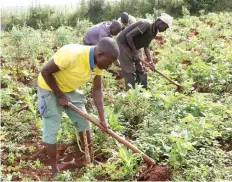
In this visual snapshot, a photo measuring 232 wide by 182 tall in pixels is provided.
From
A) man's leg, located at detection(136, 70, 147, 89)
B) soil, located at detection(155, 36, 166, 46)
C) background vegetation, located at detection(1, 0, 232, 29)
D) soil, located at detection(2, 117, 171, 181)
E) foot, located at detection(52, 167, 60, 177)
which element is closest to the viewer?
soil, located at detection(2, 117, 171, 181)

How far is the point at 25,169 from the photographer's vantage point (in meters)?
4.25

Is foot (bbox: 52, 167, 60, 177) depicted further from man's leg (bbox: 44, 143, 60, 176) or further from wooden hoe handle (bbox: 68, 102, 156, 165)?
wooden hoe handle (bbox: 68, 102, 156, 165)

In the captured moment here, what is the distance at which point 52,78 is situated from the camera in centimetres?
367

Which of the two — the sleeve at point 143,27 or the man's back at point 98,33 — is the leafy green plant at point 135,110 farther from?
the man's back at point 98,33

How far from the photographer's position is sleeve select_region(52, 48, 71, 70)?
3.52 meters

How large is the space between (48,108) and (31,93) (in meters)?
2.78

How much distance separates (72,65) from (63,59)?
4.1 inches

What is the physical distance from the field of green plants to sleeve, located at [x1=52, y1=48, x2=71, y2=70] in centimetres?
98

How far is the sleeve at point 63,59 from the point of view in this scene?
3520mm

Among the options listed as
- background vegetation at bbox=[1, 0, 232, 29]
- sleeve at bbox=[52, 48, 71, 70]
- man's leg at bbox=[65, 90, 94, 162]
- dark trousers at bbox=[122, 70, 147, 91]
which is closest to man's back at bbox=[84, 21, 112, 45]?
dark trousers at bbox=[122, 70, 147, 91]

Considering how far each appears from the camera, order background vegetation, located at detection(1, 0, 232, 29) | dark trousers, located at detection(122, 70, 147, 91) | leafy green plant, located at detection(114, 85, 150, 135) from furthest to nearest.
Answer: background vegetation, located at detection(1, 0, 232, 29), dark trousers, located at detection(122, 70, 147, 91), leafy green plant, located at detection(114, 85, 150, 135)

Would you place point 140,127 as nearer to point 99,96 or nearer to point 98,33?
point 99,96

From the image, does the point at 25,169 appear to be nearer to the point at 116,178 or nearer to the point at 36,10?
the point at 116,178

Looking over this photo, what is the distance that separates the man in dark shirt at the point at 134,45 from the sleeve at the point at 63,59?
256cm
